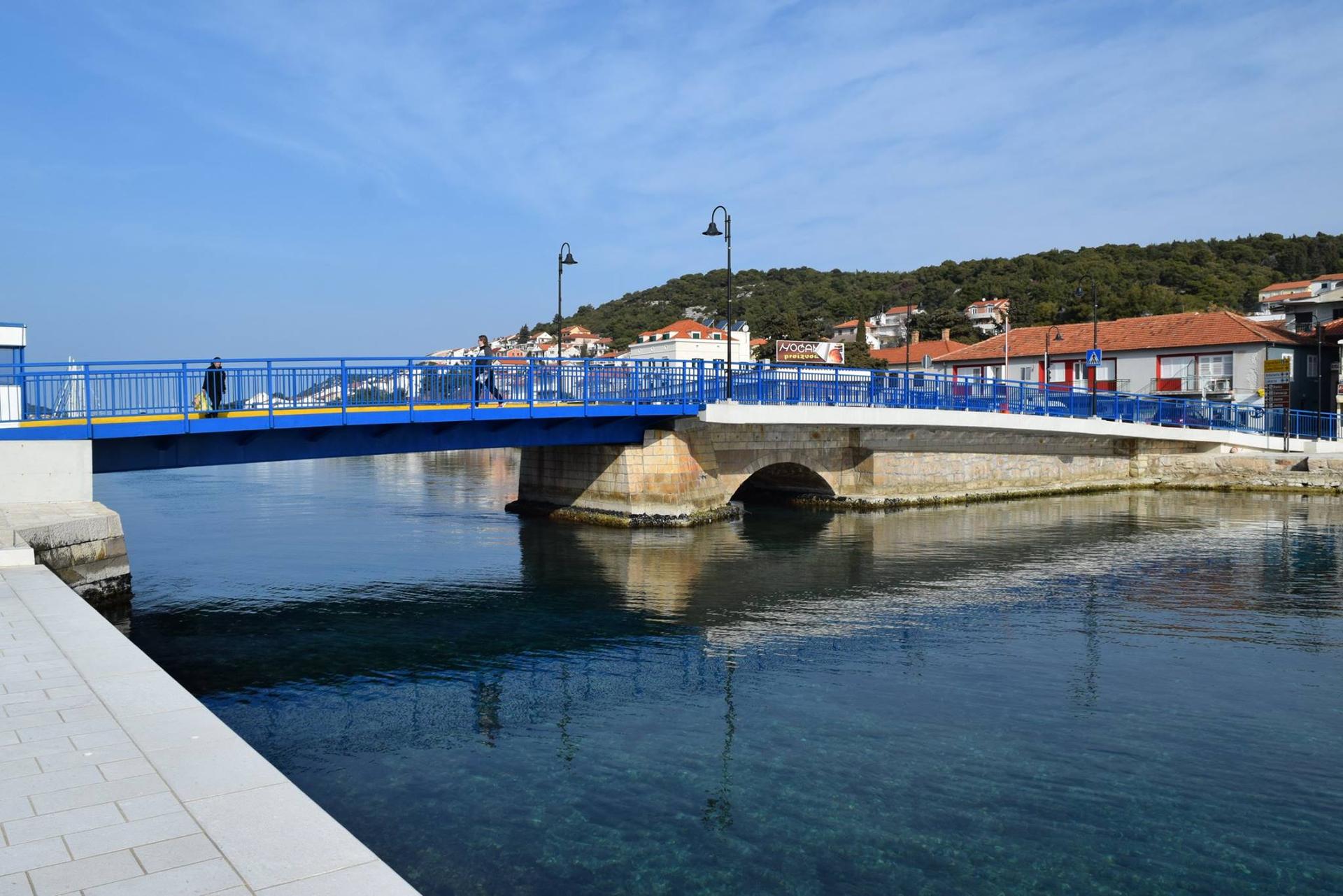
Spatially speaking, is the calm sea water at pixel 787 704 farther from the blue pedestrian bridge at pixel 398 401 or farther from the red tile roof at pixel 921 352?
the red tile roof at pixel 921 352

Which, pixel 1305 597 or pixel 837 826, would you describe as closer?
pixel 837 826

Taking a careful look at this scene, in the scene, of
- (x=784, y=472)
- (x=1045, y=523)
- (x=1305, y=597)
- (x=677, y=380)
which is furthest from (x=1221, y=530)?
(x=677, y=380)

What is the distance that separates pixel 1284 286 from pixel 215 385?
109031 mm

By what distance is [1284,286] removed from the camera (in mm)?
98250

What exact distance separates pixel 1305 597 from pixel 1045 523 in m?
10.9

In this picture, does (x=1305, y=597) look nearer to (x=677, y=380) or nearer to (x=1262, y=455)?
(x=677, y=380)

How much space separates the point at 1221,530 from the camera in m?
26.5

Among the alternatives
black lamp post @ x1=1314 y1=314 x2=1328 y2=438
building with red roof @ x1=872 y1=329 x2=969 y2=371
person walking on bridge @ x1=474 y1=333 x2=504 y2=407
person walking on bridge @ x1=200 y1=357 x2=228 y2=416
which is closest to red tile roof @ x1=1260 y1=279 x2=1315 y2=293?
building with red roof @ x1=872 y1=329 x2=969 y2=371

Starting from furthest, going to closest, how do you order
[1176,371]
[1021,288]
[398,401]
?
[1021,288]
[1176,371]
[398,401]

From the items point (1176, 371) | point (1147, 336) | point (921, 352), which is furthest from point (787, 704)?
point (921, 352)

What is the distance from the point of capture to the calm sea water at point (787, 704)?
747cm

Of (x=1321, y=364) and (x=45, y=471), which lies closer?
(x=45, y=471)

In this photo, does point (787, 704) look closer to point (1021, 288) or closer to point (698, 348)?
point (698, 348)

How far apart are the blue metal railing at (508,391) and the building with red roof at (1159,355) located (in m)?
9.88
